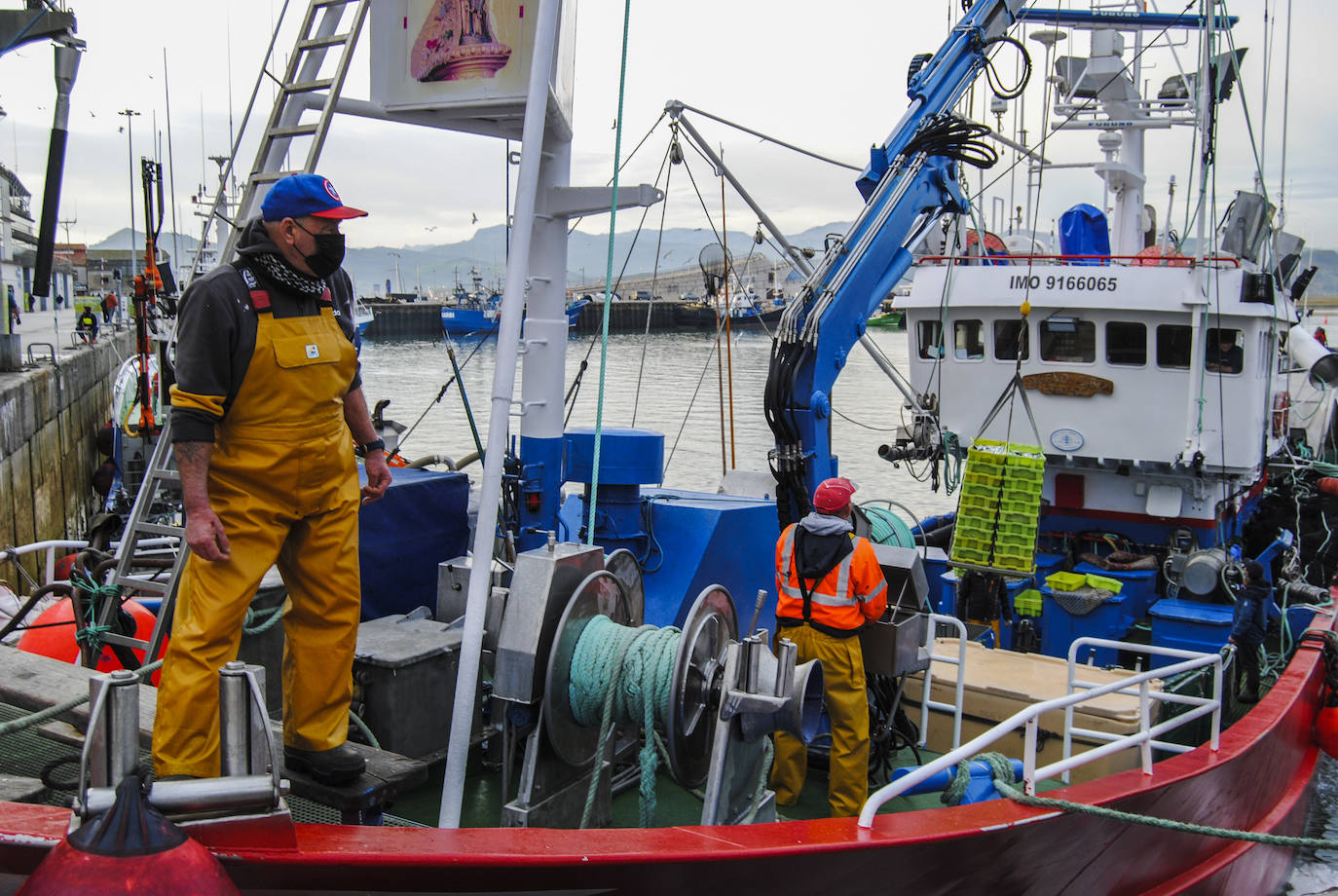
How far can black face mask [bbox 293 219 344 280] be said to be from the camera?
10.5ft

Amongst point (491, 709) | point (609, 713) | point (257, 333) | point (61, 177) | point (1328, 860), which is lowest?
point (1328, 860)

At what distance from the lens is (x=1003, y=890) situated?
13.8 feet

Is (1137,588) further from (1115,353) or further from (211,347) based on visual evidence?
(211,347)

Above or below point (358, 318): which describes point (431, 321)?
above

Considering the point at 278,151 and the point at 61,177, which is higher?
the point at 61,177

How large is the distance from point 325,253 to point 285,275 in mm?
131

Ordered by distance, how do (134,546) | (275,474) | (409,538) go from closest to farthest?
(275,474) < (134,546) < (409,538)

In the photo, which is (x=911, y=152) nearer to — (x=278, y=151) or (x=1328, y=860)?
(x=278, y=151)

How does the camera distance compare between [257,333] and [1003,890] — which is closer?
[257,333]

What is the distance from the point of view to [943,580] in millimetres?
9234

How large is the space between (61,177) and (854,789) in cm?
939

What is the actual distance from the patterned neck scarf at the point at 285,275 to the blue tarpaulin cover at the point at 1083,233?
860 cm

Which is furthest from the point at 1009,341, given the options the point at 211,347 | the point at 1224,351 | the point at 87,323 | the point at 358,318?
the point at 87,323

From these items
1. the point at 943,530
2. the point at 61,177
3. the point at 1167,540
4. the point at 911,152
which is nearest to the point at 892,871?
the point at 911,152
